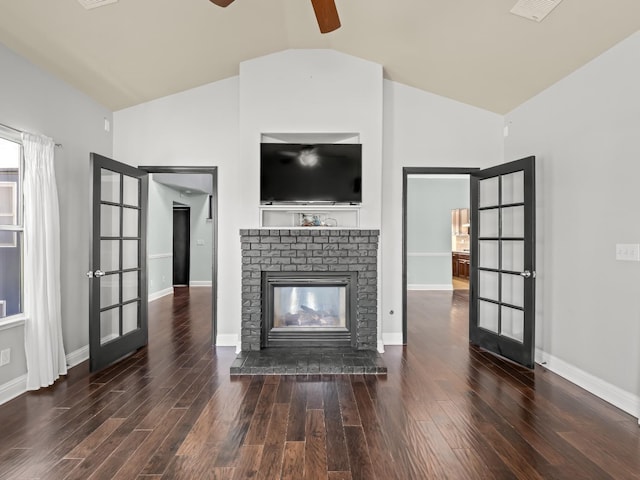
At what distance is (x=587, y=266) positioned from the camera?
3.27m

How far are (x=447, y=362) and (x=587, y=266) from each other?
1563 millimetres

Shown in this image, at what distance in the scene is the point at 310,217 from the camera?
4355mm

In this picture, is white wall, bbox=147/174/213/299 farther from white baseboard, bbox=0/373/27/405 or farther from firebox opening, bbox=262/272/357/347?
white baseboard, bbox=0/373/27/405

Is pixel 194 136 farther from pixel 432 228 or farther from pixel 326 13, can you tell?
pixel 432 228

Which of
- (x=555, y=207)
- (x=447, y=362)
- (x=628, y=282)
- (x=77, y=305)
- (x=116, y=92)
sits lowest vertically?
(x=447, y=362)

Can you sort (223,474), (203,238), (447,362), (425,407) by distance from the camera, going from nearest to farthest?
(223,474) → (425,407) → (447,362) → (203,238)

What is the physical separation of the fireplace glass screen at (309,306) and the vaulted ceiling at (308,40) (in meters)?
2.56

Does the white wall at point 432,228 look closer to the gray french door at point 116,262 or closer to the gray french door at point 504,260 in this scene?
the gray french door at point 504,260

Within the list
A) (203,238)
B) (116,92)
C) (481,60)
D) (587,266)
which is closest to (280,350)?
(587,266)

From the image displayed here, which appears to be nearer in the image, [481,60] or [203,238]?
[481,60]

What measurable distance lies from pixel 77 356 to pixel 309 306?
2.40m

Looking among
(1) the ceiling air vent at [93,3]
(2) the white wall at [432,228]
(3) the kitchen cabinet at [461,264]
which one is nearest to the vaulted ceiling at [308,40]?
(1) the ceiling air vent at [93,3]

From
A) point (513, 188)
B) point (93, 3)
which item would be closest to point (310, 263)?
point (513, 188)

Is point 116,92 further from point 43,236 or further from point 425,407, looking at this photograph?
point 425,407
